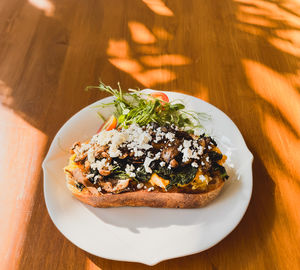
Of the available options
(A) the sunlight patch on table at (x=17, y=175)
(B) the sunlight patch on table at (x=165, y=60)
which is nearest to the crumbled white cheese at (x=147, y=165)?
(A) the sunlight patch on table at (x=17, y=175)

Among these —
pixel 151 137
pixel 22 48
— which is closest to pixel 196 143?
pixel 151 137

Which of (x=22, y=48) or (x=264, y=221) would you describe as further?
(x=22, y=48)

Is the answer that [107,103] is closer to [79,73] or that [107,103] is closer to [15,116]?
[79,73]

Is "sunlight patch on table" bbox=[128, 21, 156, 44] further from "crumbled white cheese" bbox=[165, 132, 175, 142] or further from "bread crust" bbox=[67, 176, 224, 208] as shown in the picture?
"bread crust" bbox=[67, 176, 224, 208]

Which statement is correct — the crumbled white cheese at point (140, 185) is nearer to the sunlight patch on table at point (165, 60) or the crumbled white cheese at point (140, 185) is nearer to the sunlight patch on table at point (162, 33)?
the sunlight patch on table at point (165, 60)

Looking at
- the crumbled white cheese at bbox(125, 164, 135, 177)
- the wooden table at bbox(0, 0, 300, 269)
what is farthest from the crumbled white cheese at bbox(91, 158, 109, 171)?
the wooden table at bbox(0, 0, 300, 269)
